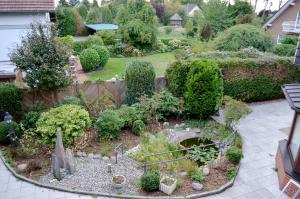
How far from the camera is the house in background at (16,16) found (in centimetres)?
1391

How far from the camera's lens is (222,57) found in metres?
14.7

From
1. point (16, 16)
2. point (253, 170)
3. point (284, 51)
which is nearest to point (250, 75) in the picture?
point (253, 170)

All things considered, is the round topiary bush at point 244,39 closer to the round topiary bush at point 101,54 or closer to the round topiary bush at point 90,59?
the round topiary bush at point 101,54

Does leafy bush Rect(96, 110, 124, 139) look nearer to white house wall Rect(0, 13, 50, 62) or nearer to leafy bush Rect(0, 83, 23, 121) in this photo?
leafy bush Rect(0, 83, 23, 121)

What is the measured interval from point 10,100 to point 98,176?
5426 millimetres

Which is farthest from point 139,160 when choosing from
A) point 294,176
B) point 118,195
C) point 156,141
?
point 294,176

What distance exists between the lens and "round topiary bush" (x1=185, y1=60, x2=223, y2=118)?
11.6 metres

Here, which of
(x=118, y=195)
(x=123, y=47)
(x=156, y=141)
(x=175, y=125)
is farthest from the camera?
(x=123, y=47)

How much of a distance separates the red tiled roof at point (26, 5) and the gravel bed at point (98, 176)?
30.6 feet

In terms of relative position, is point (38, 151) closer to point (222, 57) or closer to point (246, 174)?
point (246, 174)

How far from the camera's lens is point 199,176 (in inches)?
316

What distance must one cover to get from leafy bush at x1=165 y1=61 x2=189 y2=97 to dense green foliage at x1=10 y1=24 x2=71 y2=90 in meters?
4.96

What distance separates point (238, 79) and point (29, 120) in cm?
1039

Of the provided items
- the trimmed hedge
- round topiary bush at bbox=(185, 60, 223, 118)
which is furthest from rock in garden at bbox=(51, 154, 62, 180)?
the trimmed hedge
